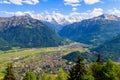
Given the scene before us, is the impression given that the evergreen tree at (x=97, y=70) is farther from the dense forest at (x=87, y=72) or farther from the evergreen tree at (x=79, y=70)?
the evergreen tree at (x=79, y=70)

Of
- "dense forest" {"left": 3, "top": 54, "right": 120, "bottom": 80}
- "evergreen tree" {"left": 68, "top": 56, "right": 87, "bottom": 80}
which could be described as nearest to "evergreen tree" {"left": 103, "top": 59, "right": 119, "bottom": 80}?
"dense forest" {"left": 3, "top": 54, "right": 120, "bottom": 80}

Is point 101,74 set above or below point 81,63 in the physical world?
below

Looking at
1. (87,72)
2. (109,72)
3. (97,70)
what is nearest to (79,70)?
(87,72)

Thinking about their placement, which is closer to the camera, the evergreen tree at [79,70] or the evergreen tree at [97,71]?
the evergreen tree at [79,70]

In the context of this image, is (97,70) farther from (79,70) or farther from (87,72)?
(79,70)

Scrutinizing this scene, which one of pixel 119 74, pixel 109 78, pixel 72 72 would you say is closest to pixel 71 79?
pixel 72 72

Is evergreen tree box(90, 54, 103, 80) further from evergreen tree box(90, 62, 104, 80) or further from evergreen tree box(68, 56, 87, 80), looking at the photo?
evergreen tree box(68, 56, 87, 80)

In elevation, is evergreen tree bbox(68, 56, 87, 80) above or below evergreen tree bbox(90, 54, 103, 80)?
above

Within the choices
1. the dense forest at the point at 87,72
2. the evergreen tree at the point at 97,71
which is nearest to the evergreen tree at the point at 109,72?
the dense forest at the point at 87,72

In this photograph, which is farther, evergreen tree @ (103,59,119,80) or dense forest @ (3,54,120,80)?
evergreen tree @ (103,59,119,80)

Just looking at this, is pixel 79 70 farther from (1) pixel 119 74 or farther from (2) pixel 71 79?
(1) pixel 119 74

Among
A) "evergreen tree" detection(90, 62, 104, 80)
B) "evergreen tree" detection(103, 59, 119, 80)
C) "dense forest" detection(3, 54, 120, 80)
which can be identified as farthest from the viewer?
"evergreen tree" detection(90, 62, 104, 80)
